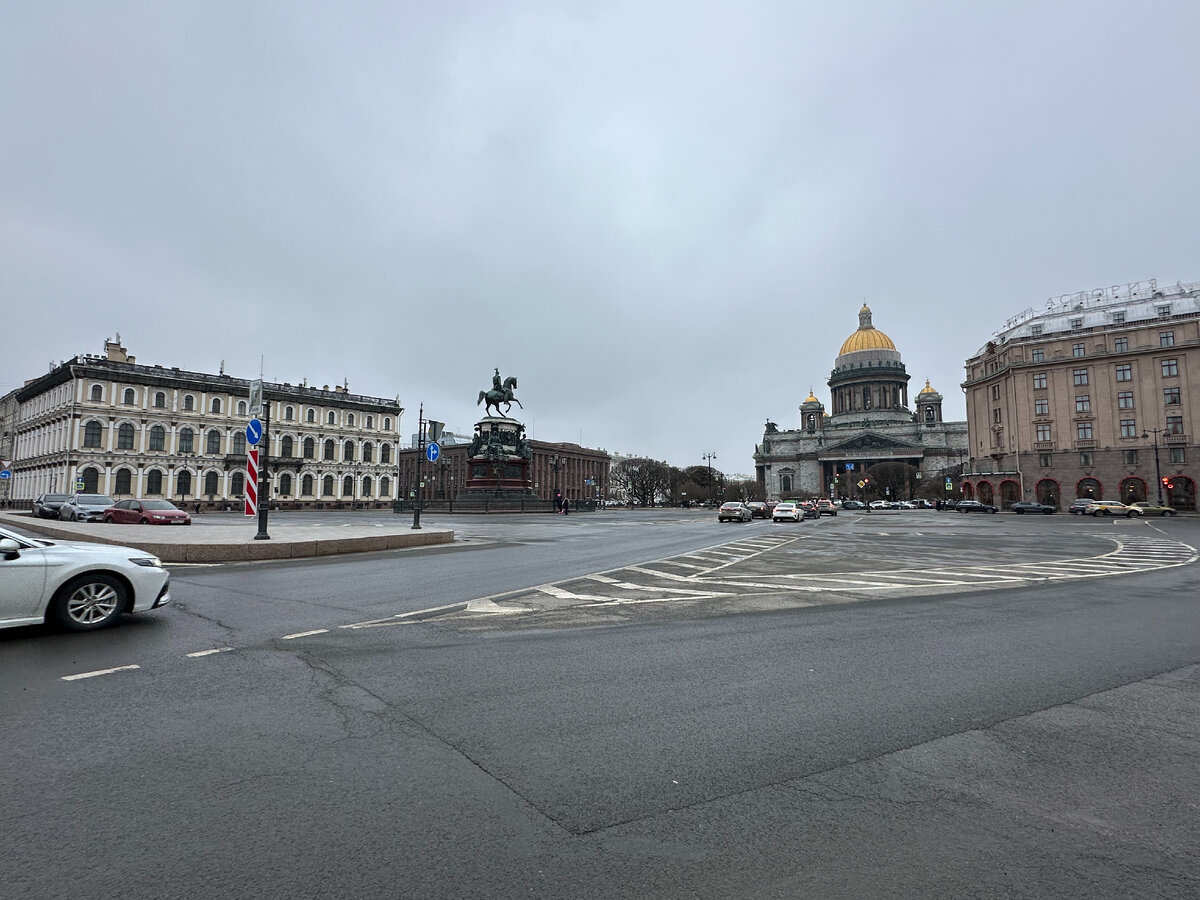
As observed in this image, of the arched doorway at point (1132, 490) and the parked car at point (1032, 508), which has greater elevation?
the arched doorway at point (1132, 490)

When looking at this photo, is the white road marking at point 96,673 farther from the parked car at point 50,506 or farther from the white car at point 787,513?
the white car at point 787,513

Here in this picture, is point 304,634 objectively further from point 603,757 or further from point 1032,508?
point 1032,508

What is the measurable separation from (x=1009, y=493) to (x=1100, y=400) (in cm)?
1417

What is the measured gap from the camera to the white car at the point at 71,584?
23.1 feet

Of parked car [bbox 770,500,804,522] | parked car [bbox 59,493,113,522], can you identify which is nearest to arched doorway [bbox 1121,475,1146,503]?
parked car [bbox 770,500,804,522]

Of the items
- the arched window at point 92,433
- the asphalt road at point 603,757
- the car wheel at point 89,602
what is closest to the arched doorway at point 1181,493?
the asphalt road at point 603,757

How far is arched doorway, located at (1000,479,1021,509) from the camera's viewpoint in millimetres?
78213

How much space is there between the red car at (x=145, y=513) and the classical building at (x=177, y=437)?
141 ft

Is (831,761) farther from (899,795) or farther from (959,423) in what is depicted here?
(959,423)

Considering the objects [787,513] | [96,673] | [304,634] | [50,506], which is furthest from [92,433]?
[96,673]

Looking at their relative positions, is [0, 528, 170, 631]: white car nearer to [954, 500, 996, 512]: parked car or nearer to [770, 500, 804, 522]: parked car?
[770, 500, 804, 522]: parked car

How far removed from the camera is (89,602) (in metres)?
7.56

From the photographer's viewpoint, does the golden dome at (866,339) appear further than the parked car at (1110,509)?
Yes

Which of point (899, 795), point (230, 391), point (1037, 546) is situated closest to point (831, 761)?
point (899, 795)
